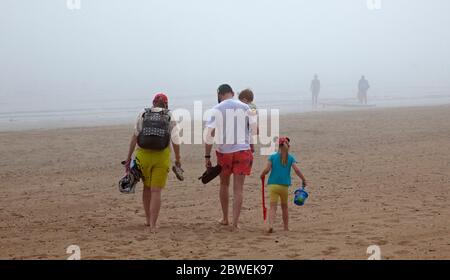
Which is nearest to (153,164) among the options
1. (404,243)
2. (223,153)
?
(223,153)

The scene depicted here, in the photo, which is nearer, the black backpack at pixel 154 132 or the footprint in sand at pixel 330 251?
the footprint in sand at pixel 330 251

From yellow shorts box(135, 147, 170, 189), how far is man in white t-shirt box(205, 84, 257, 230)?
1.61 feet

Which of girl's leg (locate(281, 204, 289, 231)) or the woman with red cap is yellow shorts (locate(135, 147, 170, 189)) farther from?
girl's leg (locate(281, 204, 289, 231))

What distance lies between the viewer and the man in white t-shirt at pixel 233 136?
6969mm

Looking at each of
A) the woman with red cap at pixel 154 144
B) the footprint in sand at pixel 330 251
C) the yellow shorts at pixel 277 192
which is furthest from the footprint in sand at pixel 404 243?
the woman with red cap at pixel 154 144

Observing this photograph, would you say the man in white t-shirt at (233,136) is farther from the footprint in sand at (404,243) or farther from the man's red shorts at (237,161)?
the footprint in sand at (404,243)

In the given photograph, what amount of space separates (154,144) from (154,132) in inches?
5.2

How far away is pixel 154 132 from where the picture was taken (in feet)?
22.0

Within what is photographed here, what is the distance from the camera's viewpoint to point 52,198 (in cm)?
906

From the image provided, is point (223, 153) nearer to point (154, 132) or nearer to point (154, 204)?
point (154, 132)

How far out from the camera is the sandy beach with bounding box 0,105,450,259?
19.4ft
